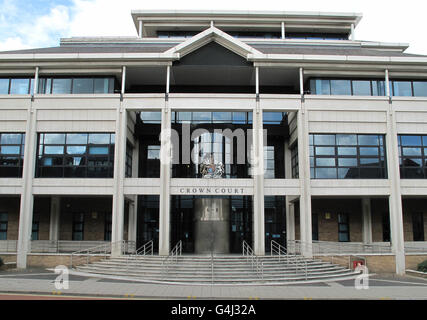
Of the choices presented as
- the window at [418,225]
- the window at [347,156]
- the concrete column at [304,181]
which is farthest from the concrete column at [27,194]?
the window at [418,225]

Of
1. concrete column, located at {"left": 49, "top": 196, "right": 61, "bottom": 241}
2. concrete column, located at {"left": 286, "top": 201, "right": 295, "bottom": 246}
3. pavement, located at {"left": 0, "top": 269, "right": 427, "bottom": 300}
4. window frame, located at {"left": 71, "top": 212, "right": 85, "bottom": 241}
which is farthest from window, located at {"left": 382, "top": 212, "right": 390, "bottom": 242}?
concrete column, located at {"left": 49, "top": 196, "right": 61, "bottom": 241}

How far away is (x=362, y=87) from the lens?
26.8m

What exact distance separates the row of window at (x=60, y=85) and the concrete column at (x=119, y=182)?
79.9 inches

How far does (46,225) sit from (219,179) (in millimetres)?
12015

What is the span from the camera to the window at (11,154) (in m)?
25.5

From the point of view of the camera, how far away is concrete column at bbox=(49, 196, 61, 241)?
27.3 m

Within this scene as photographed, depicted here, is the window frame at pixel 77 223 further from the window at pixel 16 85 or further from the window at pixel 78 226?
the window at pixel 16 85

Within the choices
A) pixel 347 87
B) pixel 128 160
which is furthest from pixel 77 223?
pixel 347 87

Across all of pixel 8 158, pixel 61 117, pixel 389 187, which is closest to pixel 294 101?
pixel 389 187

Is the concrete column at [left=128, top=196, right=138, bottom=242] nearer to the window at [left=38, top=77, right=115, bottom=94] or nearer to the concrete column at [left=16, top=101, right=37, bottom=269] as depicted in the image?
the concrete column at [left=16, top=101, right=37, bottom=269]

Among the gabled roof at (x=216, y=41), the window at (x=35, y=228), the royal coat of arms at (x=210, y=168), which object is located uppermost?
the gabled roof at (x=216, y=41)

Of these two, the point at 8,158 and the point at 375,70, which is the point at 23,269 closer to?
the point at 8,158

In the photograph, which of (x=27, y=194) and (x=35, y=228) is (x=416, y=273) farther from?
(x=35, y=228)

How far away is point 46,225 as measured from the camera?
90.6 feet
